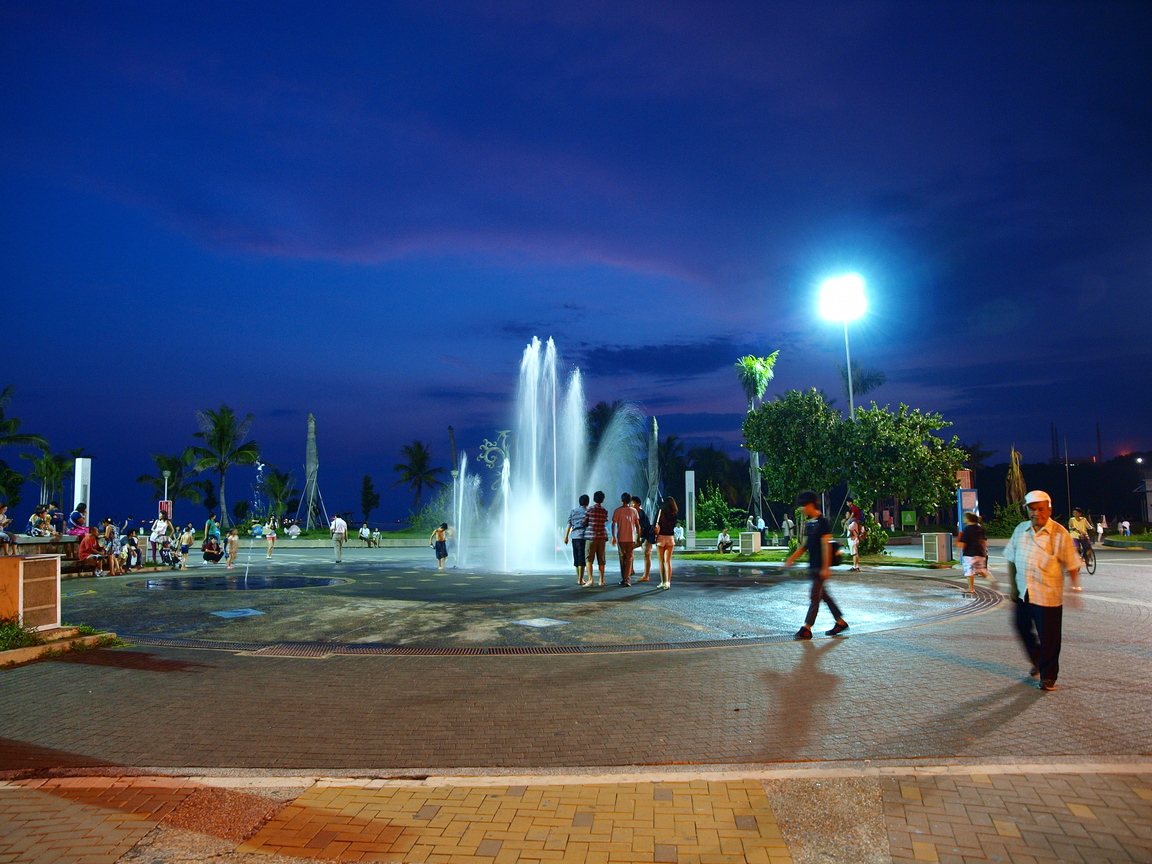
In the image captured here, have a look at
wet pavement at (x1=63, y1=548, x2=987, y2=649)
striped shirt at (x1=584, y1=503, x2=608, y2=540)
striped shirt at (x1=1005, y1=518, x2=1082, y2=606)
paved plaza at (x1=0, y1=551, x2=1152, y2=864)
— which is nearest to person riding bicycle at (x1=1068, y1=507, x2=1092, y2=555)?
wet pavement at (x1=63, y1=548, x2=987, y2=649)

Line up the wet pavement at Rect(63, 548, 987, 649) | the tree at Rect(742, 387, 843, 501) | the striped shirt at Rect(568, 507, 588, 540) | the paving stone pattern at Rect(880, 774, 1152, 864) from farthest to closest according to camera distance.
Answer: the tree at Rect(742, 387, 843, 501)
the striped shirt at Rect(568, 507, 588, 540)
the wet pavement at Rect(63, 548, 987, 649)
the paving stone pattern at Rect(880, 774, 1152, 864)

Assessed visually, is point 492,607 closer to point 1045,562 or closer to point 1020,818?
point 1045,562

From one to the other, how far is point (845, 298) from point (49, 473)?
5240cm

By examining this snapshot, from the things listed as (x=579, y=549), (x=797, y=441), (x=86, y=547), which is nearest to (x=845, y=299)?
(x=797, y=441)

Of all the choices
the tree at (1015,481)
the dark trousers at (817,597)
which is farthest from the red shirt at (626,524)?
the tree at (1015,481)

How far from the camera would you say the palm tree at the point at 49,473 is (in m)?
49.5

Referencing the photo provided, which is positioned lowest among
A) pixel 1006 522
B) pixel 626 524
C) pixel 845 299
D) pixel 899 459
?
pixel 1006 522

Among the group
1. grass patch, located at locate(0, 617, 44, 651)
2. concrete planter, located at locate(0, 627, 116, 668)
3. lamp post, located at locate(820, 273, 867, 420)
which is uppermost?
lamp post, located at locate(820, 273, 867, 420)

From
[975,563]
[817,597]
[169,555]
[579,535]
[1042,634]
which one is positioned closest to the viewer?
[1042,634]

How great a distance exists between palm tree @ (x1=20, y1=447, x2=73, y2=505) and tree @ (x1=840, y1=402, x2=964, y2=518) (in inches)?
1945

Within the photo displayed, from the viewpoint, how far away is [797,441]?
27.1m

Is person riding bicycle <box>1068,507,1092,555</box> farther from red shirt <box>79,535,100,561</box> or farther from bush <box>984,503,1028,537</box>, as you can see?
red shirt <box>79,535,100,561</box>

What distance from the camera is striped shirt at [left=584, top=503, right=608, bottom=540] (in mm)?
15258

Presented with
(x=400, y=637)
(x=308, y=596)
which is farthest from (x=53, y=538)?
(x=400, y=637)
